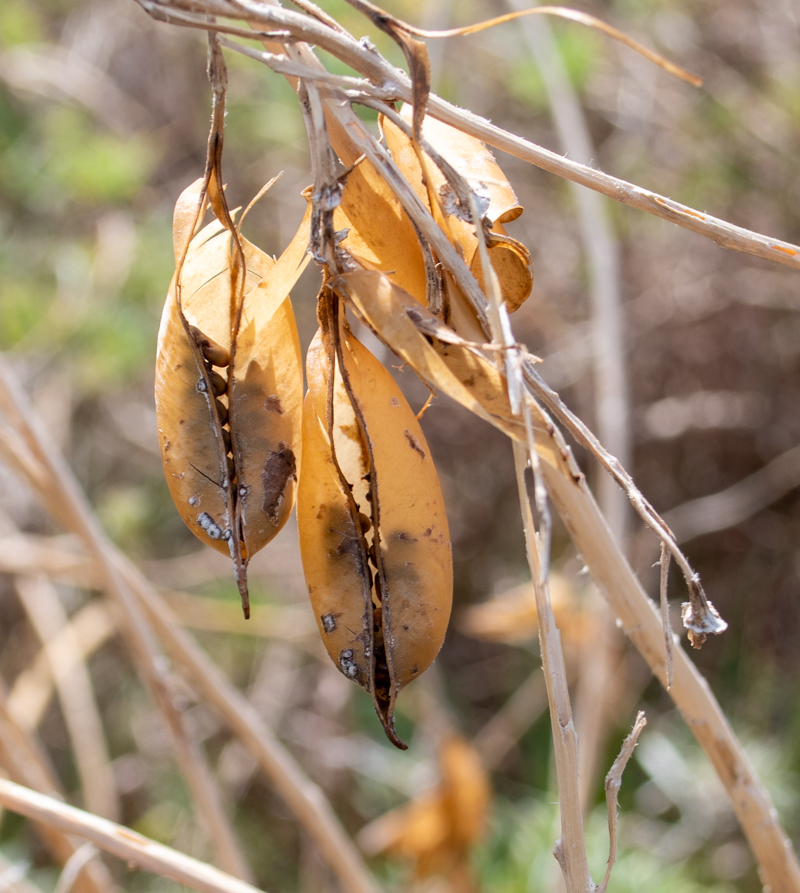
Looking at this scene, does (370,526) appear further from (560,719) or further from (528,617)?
(528,617)

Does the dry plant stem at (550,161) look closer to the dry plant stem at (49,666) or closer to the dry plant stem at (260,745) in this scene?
the dry plant stem at (260,745)

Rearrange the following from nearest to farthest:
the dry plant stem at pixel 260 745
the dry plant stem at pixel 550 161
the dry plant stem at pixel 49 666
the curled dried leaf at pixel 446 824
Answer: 1. the dry plant stem at pixel 550 161
2. the dry plant stem at pixel 260 745
3. the curled dried leaf at pixel 446 824
4. the dry plant stem at pixel 49 666

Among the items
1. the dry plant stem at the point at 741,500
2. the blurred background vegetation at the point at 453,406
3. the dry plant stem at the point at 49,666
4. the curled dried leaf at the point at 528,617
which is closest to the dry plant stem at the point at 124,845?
the curled dried leaf at the point at 528,617

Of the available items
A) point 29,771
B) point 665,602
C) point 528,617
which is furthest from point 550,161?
point 528,617

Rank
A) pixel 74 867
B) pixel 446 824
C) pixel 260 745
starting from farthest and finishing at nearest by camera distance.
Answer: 1. pixel 446 824
2. pixel 260 745
3. pixel 74 867

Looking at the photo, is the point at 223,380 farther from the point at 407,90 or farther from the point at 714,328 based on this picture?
the point at 714,328

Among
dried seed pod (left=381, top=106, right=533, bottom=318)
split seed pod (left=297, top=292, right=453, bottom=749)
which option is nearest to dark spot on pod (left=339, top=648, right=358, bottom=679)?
split seed pod (left=297, top=292, right=453, bottom=749)
